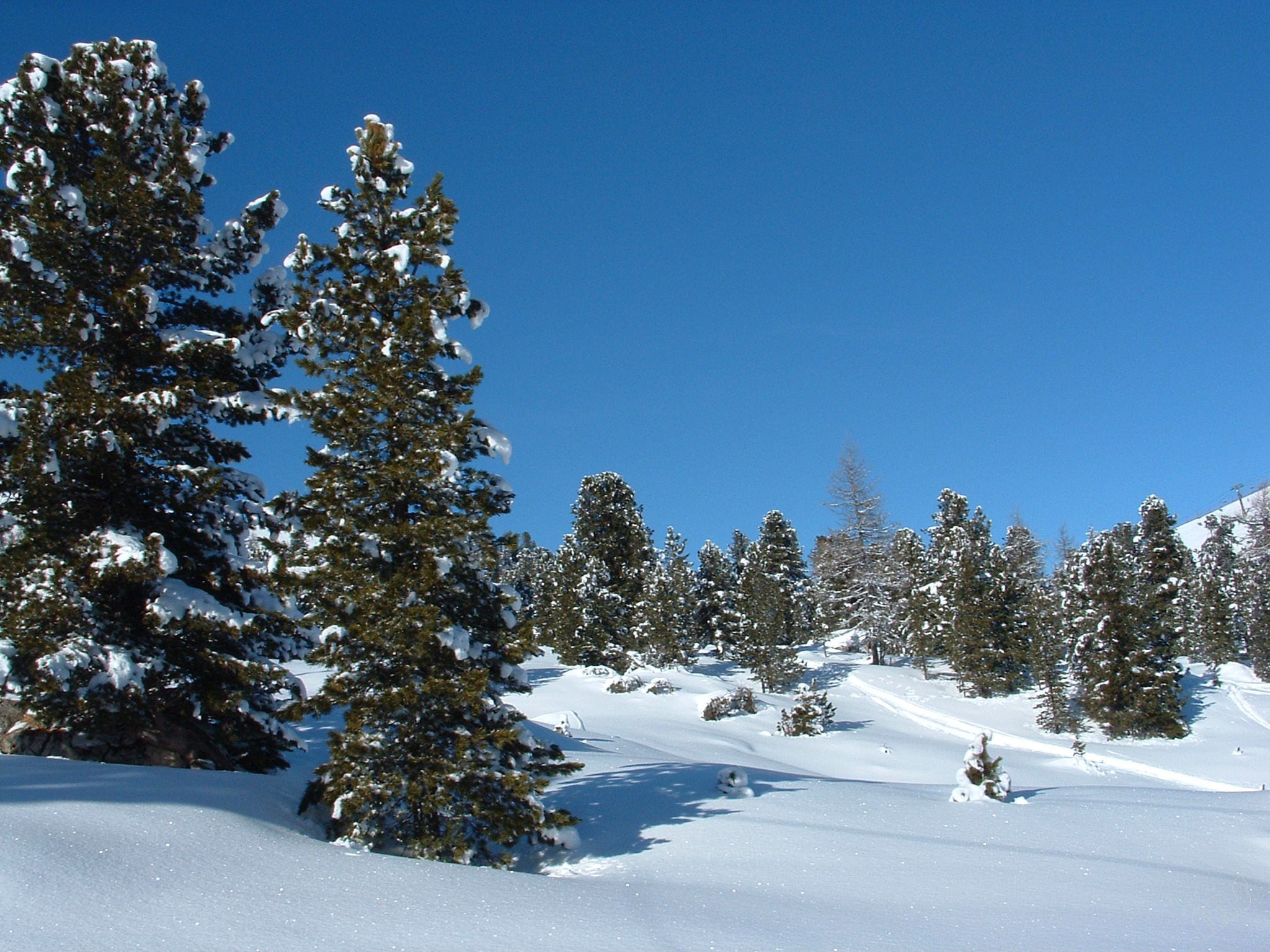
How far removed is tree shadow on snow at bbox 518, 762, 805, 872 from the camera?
1105 cm

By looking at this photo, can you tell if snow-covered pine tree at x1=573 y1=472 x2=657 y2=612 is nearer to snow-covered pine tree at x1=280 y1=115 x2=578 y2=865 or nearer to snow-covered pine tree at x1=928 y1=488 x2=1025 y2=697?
snow-covered pine tree at x1=928 y1=488 x2=1025 y2=697

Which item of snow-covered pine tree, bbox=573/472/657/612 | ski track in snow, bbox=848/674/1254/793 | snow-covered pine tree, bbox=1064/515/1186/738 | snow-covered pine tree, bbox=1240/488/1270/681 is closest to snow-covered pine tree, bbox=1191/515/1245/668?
snow-covered pine tree, bbox=1240/488/1270/681

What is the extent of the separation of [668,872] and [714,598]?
6166cm

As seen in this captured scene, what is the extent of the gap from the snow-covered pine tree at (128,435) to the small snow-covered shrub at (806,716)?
27078 millimetres

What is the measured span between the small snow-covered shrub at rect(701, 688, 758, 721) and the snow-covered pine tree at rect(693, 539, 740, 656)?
68.9 ft

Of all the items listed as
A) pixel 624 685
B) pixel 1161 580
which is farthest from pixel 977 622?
pixel 624 685

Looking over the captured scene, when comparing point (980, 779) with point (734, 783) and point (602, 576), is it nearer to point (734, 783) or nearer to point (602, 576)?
point (734, 783)

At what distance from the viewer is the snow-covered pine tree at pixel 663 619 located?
162 ft

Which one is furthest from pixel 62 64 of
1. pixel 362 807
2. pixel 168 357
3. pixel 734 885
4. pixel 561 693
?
pixel 561 693

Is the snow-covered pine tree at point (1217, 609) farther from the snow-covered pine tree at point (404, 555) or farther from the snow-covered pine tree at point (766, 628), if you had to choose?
the snow-covered pine tree at point (404, 555)

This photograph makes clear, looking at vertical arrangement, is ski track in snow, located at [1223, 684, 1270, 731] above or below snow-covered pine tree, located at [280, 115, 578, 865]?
above

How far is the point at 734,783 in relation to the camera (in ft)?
46.4

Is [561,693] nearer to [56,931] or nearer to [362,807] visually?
[362,807]

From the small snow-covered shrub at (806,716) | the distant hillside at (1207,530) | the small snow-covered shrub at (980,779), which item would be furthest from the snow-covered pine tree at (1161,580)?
the distant hillside at (1207,530)
